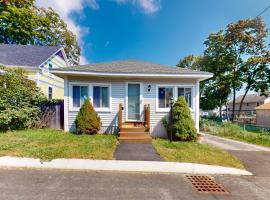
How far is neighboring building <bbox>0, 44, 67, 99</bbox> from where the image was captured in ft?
49.3

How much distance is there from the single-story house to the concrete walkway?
2746 millimetres

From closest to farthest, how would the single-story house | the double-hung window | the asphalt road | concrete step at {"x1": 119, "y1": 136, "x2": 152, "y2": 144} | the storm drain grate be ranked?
the asphalt road < the storm drain grate < concrete step at {"x1": 119, "y1": 136, "x2": 152, "y2": 144} < the single-story house < the double-hung window

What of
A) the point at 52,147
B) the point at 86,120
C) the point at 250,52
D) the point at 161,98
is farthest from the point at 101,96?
the point at 250,52

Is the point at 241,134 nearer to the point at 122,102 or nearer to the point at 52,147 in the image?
the point at 122,102

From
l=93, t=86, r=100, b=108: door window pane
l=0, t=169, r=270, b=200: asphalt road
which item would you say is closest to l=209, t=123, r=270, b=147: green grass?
l=0, t=169, r=270, b=200: asphalt road

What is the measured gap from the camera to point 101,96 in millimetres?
9430

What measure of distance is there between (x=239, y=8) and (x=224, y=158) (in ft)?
25.0

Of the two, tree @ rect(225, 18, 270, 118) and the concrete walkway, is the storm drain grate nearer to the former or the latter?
the concrete walkway

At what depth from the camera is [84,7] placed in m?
16.4

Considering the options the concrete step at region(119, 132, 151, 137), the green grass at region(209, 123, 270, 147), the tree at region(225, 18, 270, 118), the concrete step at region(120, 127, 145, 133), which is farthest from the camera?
the tree at region(225, 18, 270, 118)

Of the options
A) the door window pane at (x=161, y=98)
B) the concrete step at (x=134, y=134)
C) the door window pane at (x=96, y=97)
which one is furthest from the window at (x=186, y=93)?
the door window pane at (x=96, y=97)

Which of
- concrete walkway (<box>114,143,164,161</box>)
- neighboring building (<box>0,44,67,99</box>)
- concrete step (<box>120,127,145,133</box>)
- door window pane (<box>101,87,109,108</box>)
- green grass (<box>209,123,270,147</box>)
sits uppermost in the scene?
neighboring building (<box>0,44,67,99</box>)

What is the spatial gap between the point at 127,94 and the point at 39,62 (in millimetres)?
10420

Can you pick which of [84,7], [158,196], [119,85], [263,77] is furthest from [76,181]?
[263,77]
